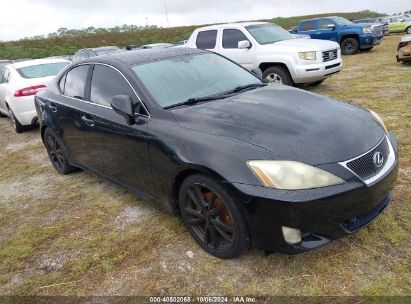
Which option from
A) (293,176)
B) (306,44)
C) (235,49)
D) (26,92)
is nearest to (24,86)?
(26,92)

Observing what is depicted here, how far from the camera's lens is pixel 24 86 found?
25.3 ft

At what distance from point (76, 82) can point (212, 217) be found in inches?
104

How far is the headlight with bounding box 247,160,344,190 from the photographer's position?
2510 millimetres

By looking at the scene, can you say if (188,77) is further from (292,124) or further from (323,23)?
(323,23)

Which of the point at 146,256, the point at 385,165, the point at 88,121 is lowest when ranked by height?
A: the point at 146,256

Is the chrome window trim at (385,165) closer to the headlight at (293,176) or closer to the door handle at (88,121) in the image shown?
the headlight at (293,176)

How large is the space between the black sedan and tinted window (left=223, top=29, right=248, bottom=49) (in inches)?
218

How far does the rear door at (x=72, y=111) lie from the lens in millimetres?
4316

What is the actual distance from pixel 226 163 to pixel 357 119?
126cm

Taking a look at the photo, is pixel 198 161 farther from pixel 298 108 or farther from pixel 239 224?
pixel 298 108

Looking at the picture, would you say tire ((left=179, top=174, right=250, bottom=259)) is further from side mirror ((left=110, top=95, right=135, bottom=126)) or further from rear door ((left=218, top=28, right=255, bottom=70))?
rear door ((left=218, top=28, right=255, bottom=70))

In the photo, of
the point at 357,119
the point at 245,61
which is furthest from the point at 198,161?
the point at 245,61

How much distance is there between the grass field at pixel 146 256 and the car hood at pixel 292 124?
808mm

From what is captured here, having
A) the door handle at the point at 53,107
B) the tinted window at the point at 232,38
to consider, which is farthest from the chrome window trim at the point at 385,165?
the tinted window at the point at 232,38
